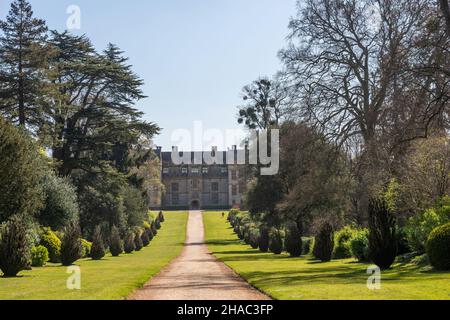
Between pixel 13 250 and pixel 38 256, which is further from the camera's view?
pixel 38 256

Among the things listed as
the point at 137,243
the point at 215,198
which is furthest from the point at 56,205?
the point at 215,198

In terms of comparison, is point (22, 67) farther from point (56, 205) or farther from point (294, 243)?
point (294, 243)

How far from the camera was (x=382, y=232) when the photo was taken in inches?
859

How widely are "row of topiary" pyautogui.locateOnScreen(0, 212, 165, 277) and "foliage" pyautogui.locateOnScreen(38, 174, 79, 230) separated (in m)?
1.56

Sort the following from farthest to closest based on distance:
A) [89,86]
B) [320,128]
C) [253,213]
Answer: [253,213]
[89,86]
[320,128]

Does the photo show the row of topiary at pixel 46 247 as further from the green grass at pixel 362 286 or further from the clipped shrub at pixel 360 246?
the clipped shrub at pixel 360 246

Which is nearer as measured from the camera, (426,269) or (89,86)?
(426,269)

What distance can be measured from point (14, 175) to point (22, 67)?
13519 millimetres

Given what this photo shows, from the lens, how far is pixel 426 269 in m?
20.4

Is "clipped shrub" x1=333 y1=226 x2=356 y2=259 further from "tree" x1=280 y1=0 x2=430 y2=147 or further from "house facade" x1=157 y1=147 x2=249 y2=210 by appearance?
"house facade" x1=157 y1=147 x2=249 y2=210
